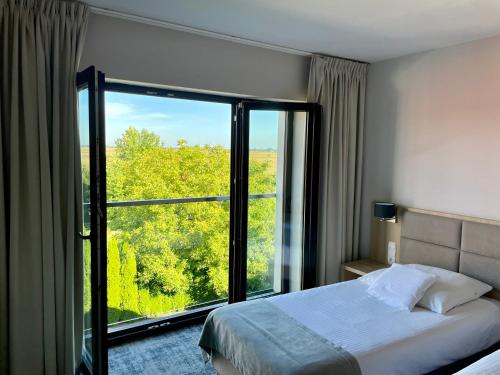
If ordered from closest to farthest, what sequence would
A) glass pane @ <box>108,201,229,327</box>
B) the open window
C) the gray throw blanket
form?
1. the gray throw blanket
2. the open window
3. glass pane @ <box>108,201,229,327</box>

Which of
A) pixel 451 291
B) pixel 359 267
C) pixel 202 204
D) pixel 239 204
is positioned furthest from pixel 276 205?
pixel 451 291

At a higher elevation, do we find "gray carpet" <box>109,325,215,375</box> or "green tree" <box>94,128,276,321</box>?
"green tree" <box>94,128,276,321</box>

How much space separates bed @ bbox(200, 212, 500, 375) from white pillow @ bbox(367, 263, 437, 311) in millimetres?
80

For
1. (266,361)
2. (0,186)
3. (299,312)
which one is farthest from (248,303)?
(0,186)

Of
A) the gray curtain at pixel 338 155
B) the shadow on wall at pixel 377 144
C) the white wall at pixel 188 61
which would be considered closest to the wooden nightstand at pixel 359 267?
the gray curtain at pixel 338 155

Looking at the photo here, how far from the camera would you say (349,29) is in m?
2.87

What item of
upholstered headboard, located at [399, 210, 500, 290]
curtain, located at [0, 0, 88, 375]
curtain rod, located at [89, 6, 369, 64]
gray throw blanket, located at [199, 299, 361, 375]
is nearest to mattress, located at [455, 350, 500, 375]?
gray throw blanket, located at [199, 299, 361, 375]

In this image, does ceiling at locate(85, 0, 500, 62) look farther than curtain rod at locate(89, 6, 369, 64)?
No

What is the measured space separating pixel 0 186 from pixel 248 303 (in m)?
1.78

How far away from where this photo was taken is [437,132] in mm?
3344

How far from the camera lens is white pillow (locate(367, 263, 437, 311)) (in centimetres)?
272

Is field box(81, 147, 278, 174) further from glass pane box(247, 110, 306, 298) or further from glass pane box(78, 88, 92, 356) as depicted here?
glass pane box(78, 88, 92, 356)

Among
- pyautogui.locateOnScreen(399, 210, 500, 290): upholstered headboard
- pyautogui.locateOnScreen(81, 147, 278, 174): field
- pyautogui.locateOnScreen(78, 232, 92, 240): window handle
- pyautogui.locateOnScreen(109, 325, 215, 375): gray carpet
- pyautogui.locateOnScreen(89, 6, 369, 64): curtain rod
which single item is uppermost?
pyautogui.locateOnScreen(89, 6, 369, 64): curtain rod

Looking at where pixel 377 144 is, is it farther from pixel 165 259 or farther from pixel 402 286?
pixel 165 259
